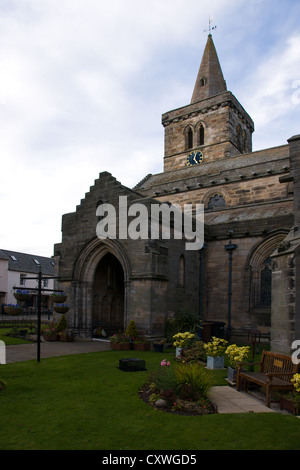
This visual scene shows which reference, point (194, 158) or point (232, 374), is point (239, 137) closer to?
point (194, 158)

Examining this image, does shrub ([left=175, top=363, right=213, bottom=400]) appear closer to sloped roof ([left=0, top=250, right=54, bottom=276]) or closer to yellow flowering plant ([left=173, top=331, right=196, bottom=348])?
yellow flowering plant ([left=173, top=331, right=196, bottom=348])

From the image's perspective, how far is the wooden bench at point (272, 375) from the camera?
766 cm

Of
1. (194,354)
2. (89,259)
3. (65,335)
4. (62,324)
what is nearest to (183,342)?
(194,354)

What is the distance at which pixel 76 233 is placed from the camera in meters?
19.8

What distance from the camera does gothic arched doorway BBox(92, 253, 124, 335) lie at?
67.4ft

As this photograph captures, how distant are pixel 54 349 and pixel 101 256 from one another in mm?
5731

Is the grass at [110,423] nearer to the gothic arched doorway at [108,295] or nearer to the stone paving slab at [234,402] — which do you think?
the stone paving slab at [234,402]

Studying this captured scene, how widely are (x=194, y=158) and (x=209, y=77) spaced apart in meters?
10.6

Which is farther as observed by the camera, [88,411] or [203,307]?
[203,307]

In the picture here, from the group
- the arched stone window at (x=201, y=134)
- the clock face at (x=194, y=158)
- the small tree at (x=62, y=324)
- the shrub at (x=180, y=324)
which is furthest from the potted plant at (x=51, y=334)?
the arched stone window at (x=201, y=134)

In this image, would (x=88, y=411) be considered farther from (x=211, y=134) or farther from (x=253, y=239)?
(x=211, y=134)

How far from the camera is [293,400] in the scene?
7.18 meters

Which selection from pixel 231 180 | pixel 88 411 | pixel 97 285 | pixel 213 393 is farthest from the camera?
pixel 231 180
